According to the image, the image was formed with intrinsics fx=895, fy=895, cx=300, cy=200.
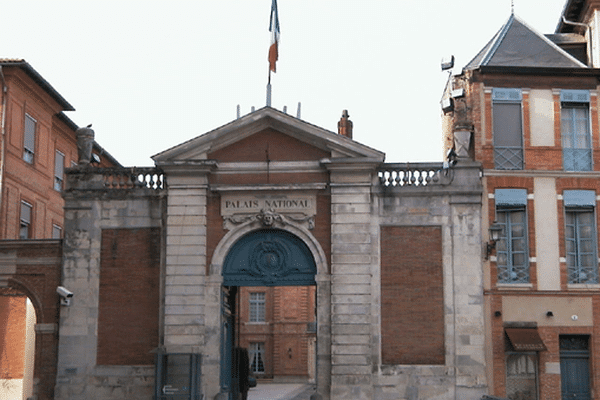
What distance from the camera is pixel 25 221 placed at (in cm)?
2734

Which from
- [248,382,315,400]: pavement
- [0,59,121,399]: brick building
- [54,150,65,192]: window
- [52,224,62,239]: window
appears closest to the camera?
[0,59,121,399]: brick building

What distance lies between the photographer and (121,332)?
20766 millimetres

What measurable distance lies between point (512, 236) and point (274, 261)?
18.4 feet

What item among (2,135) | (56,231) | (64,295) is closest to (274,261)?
(64,295)

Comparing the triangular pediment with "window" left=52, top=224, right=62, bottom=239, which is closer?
the triangular pediment

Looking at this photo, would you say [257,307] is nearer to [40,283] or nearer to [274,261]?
[40,283]

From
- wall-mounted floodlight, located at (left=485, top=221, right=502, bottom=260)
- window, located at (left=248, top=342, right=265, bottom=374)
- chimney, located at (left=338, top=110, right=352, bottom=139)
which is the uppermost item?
chimney, located at (left=338, top=110, right=352, bottom=139)

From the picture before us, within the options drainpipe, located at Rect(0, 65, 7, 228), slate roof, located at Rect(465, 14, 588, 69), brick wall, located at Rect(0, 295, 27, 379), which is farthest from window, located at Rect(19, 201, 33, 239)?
slate roof, located at Rect(465, 14, 588, 69)

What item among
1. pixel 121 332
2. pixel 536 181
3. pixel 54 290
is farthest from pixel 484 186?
pixel 54 290

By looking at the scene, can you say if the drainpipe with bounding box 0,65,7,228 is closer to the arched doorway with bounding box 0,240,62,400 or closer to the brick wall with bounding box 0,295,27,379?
the brick wall with bounding box 0,295,27,379

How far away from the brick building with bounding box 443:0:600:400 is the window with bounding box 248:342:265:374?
26.1m

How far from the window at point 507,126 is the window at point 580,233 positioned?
156 centimetres

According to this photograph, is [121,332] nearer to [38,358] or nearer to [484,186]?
[38,358]

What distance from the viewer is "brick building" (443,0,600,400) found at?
20.3 metres
